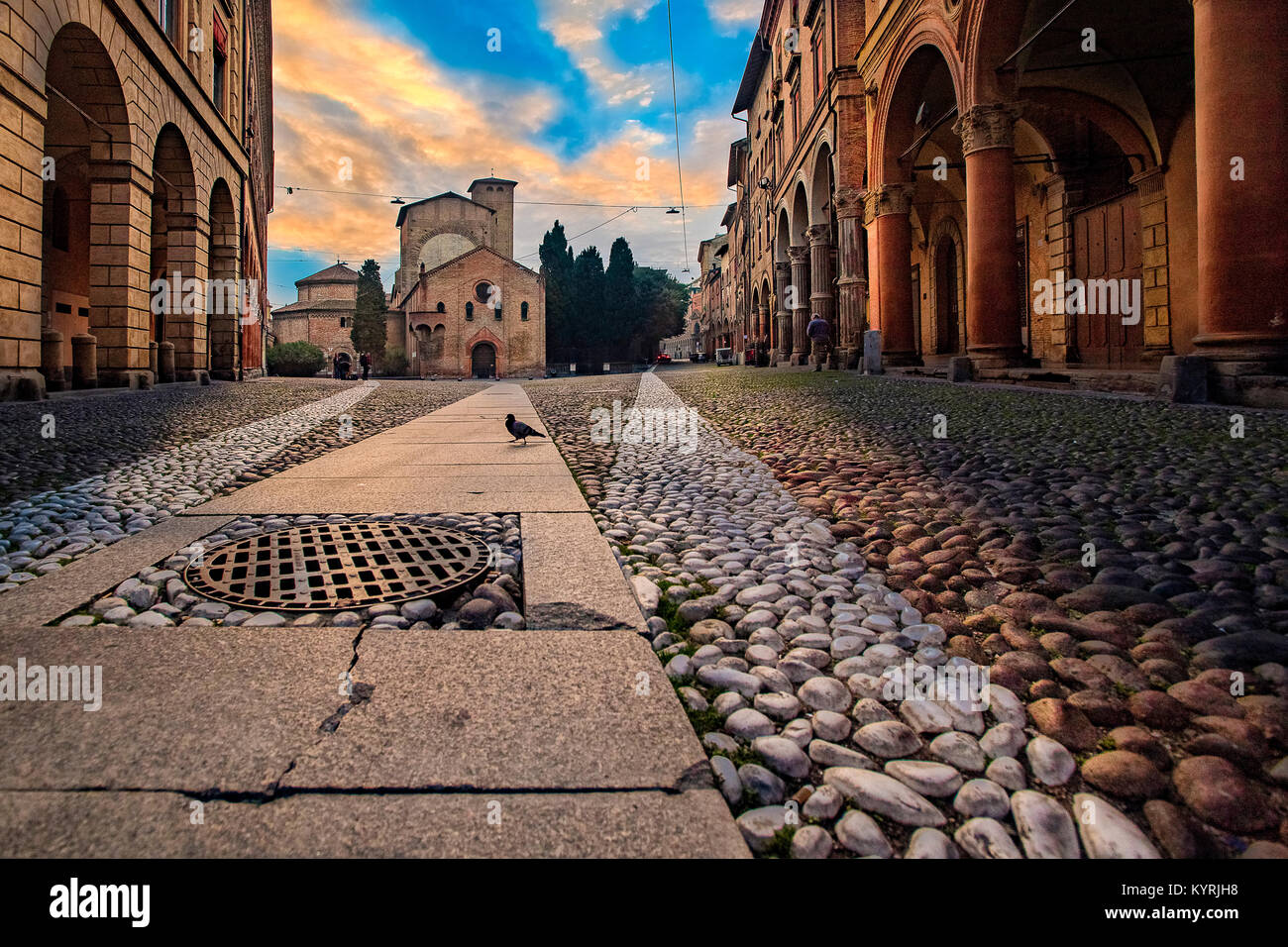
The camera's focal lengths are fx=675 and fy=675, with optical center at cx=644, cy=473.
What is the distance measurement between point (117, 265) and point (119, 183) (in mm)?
1601

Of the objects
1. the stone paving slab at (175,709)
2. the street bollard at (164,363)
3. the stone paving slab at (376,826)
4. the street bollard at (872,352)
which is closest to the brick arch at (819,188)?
the street bollard at (872,352)

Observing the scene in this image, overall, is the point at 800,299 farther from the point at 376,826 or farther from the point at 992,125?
the point at 376,826

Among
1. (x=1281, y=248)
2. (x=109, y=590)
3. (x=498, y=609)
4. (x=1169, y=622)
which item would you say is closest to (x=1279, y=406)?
(x=1281, y=248)

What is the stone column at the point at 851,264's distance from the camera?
18.7 metres

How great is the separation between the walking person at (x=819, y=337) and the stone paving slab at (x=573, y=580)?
62.7 feet

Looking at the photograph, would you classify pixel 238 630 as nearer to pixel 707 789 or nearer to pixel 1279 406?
pixel 707 789

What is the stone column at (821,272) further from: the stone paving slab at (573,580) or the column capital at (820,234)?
the stone paving slab at (573,580)

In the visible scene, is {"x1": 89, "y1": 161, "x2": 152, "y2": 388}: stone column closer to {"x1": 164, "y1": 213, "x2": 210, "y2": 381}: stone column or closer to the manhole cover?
{"x1": 164, "y1": 213, "x2": 210, "y2": 381}: stone column

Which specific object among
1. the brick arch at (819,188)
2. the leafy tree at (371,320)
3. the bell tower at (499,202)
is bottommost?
the brick arch at (819,188)

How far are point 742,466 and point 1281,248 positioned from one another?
6.22 metres

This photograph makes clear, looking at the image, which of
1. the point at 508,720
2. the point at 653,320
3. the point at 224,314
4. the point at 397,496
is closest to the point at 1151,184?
the point at 397,496

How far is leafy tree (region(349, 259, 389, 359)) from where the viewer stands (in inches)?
2056

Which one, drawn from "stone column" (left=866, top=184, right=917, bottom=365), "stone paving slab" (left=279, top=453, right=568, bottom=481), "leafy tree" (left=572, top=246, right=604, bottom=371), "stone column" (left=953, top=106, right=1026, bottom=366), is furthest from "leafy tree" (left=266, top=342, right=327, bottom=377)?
"stone paving slab" (left=279, top=453, right=568, bottom=481)

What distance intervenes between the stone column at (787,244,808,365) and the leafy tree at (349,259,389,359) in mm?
37088
